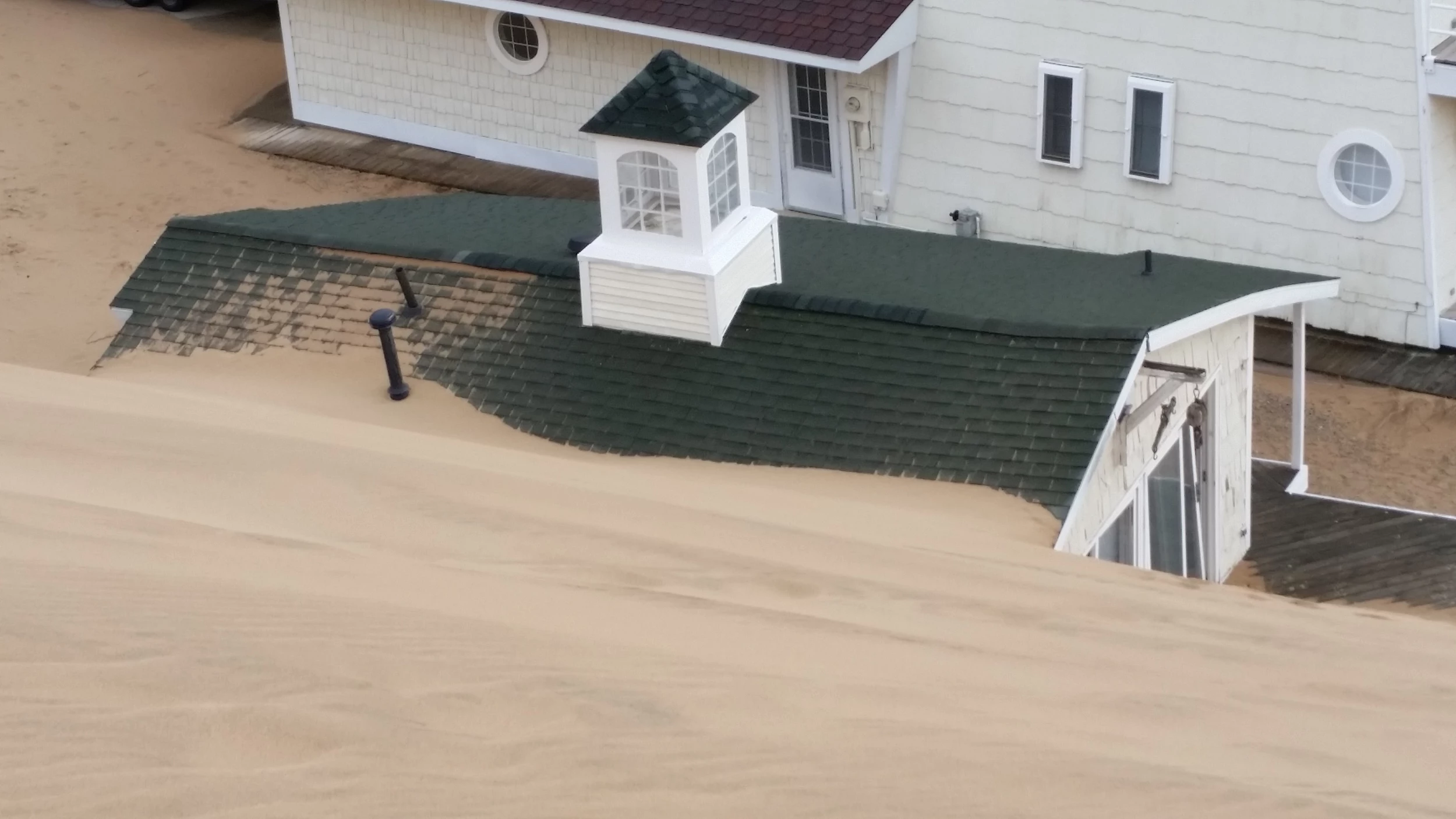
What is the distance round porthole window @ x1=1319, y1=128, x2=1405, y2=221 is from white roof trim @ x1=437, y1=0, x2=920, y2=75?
179 inches

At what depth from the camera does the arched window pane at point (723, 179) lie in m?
10.8

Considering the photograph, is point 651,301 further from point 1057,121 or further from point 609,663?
point 1057,121

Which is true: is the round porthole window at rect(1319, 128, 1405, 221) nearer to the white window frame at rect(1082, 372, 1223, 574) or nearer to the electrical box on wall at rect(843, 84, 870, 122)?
the white window frame at rect(1082, 372, 1223, 574)

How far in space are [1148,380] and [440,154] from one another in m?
13.1

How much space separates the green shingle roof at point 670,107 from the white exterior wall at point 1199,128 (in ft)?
22.4

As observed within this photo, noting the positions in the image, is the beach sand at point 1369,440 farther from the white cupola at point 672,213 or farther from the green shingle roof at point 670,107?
the green shingle roof at point 670,107

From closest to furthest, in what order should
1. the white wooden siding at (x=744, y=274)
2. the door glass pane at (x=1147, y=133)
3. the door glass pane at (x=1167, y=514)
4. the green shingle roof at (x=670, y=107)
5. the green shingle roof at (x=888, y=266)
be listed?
the green shingle roof at (x=888, y=266) < the green shingle roof at (x=670, y=107) < the white wooden siding at (x=744, y=274) < the door glass pane at (x=1167, y=514) < the door glass pane at (x=1147, y=133)

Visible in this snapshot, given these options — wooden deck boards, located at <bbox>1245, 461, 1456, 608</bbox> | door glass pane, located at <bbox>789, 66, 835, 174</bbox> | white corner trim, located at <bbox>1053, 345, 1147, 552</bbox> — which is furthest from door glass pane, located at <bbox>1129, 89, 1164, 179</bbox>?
white corner trim, located at <bbox>1053, 345, 1147, 552</bbox>

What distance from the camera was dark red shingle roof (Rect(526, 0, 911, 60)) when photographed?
670 inches

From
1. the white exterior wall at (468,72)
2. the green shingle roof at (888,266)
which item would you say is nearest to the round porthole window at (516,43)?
the white exterior wall at (468,72)

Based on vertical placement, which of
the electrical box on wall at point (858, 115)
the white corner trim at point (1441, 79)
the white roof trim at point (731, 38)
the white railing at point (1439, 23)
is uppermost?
the white railing at point (1439, 23)

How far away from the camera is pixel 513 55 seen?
2033 centimetres

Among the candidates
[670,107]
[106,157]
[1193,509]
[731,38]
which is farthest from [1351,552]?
[106,157]

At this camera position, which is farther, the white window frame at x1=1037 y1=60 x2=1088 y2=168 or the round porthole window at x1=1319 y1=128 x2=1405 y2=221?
the white window frame at x1=1037 y1=60 x2=1088 y2=168
